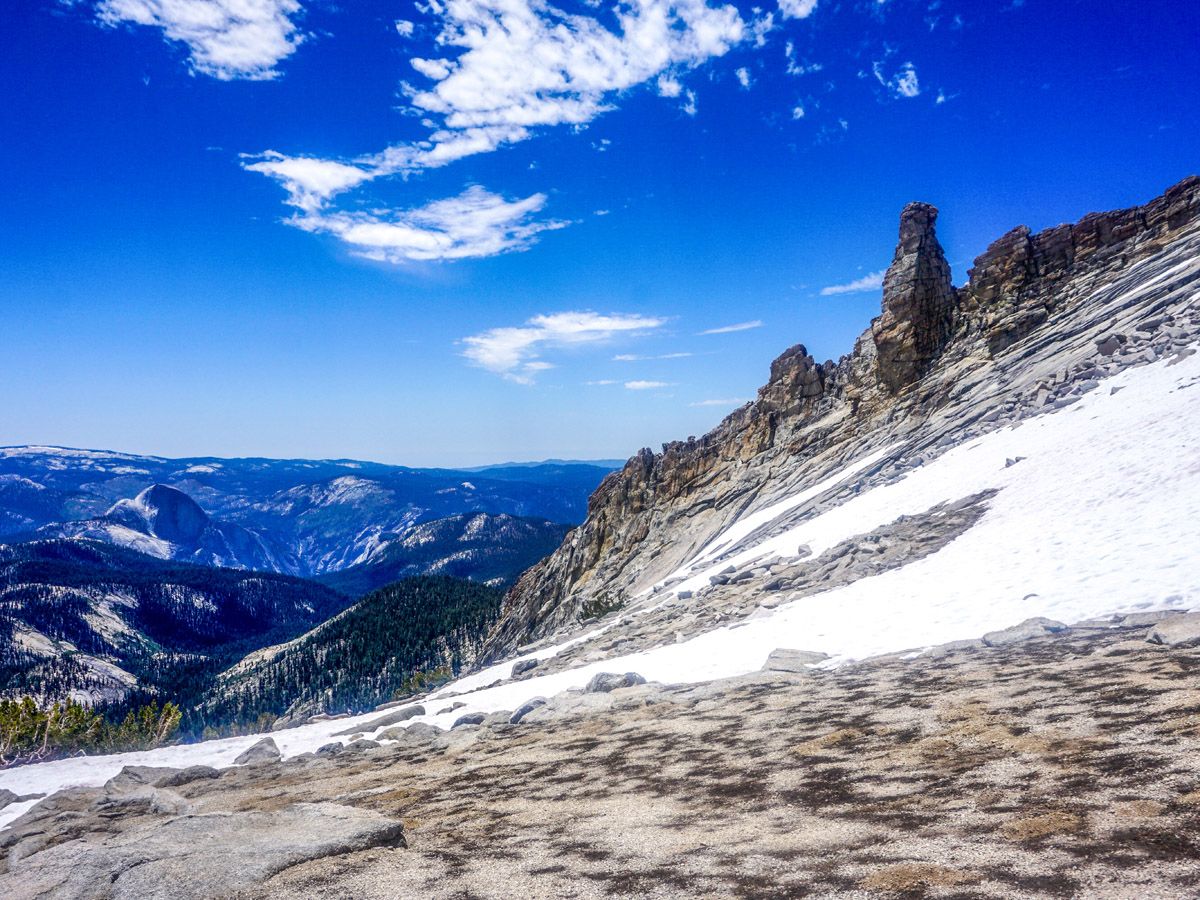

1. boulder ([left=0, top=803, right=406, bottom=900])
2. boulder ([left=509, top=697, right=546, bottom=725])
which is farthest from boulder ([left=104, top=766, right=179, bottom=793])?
boulder ([left=509, top=697, right=546, bottom=725])

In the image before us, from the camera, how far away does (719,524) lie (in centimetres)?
5497

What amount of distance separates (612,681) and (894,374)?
4259 cm

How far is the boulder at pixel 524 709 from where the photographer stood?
15.7 m

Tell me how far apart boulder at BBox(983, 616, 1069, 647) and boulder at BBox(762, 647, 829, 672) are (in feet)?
12.0

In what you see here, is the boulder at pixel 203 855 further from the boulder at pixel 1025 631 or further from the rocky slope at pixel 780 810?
the boulder at pixel 1025 631

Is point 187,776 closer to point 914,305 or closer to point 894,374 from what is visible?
point 894,374

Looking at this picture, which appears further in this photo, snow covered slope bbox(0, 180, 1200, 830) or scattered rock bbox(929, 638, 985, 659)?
snow covered slope bbox(0, 180, 1200, 830)

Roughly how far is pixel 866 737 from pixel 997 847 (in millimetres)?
3958

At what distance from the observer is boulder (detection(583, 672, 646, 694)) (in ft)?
55.5

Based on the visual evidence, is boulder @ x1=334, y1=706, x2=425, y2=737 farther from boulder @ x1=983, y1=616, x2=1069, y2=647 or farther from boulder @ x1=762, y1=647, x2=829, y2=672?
boulder @ x1=983, y1=616, x2=1069, y2=647

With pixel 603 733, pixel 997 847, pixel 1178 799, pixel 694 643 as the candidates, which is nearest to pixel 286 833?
pixel 603 733

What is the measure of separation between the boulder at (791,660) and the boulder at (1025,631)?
3.66m

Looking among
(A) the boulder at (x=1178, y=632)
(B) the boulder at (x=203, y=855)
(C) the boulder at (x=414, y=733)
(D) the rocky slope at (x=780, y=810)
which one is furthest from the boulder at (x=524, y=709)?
(A) the boulder at (x=1178, y=632)

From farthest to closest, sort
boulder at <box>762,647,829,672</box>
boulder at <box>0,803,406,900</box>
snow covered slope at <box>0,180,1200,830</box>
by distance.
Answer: snow covered slope at <box>0,180,1200,830</box>
boulder at <box>762,647,829,672</box>
boulder at <box>0,803,406,900</box>
